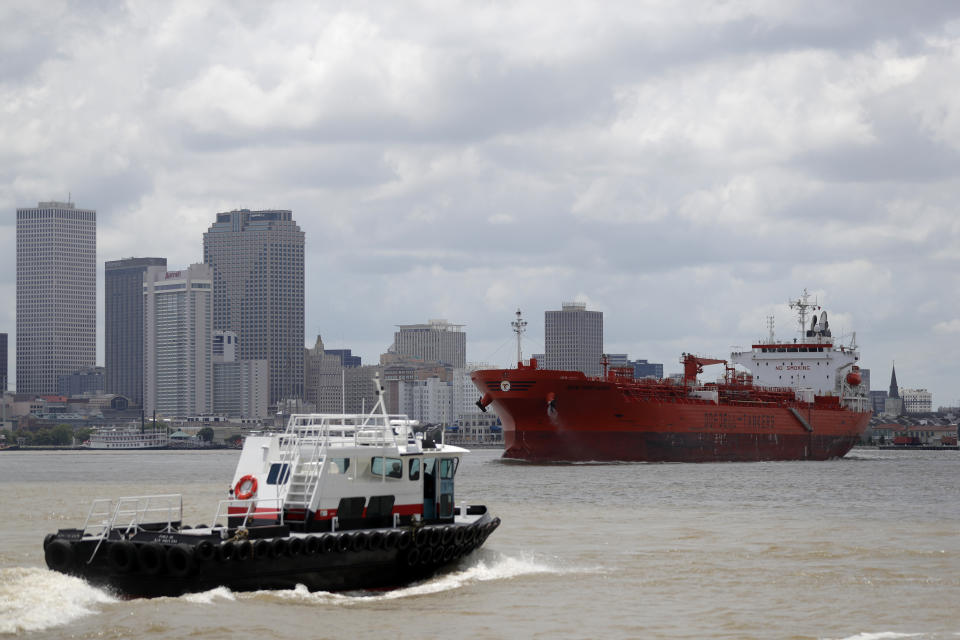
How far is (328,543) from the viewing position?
79.3 feet

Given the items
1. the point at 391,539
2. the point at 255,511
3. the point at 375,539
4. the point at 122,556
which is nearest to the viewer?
the point at 122,556

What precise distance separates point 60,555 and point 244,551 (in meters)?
3.14

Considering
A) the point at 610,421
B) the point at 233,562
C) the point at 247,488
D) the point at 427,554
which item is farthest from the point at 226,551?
the point at 610,421

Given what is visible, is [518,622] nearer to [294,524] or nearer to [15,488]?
[294,524]

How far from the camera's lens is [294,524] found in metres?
24.9

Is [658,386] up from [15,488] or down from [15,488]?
up

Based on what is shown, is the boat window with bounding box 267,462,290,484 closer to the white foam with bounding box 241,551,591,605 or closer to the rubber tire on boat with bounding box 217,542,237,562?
the white foam with bounding box 241,551,591,605

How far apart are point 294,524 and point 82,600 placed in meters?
4.21

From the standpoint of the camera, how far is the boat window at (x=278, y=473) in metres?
25.7

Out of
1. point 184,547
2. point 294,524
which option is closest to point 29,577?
point 184,547

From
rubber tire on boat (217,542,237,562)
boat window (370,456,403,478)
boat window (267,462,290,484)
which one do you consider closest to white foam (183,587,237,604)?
rubber tire on boat (217,542,237,562)

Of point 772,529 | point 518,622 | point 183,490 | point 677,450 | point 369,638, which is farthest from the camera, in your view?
point 677,450

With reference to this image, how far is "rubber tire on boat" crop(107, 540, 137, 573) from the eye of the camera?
22.4 m

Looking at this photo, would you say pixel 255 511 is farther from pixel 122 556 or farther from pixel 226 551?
pixel 122 556
